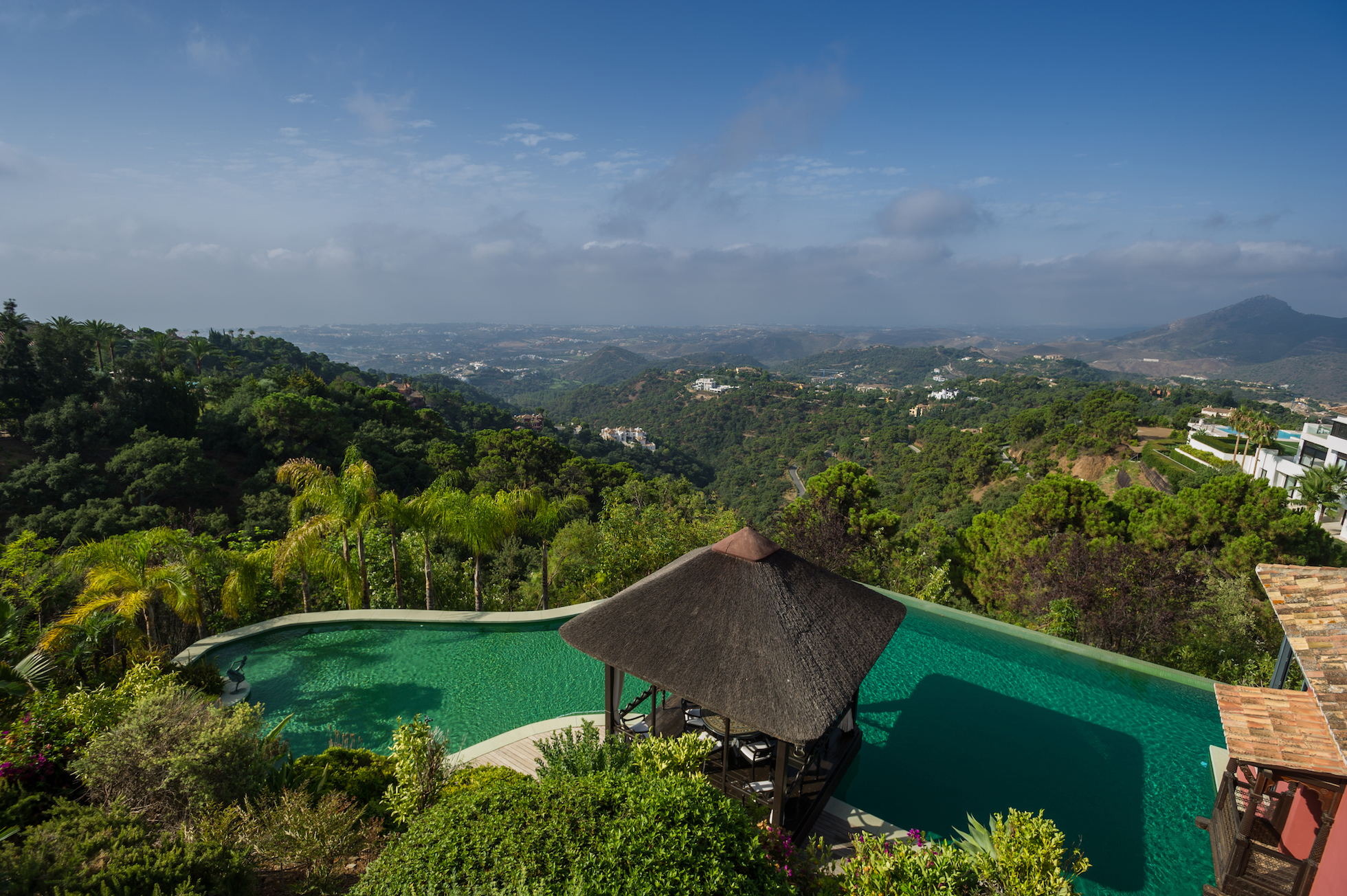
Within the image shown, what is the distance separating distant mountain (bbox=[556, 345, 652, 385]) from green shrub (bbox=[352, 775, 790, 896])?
148 m

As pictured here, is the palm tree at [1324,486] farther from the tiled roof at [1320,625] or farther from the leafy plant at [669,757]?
the leafy plant at [669,757]

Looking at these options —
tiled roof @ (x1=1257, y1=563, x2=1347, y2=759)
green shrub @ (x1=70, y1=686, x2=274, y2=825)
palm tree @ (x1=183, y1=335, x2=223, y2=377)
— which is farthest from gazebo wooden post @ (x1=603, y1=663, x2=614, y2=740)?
palm tree @ (x1=183, y1=335, x2=223, y2=377)

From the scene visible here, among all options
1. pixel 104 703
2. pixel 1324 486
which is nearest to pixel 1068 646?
pixel 104 703

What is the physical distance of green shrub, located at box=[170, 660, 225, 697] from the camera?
6.38m

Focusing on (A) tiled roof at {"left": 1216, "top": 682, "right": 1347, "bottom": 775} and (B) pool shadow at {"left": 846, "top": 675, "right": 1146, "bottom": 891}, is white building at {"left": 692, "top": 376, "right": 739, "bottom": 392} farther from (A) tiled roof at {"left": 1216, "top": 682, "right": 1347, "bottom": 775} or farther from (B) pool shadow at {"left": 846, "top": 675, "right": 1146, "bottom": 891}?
(A) tiled roof at {"left": 1216, "top": 682, "right": 1347, "bottom": 775}

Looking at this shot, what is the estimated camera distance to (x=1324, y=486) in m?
20.2

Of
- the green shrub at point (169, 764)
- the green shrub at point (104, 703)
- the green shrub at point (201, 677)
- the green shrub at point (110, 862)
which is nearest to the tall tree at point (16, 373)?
the green shrub at point (201, 677)

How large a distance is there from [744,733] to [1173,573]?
25.6ft

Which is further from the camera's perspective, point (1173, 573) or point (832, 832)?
point (1173, 573)

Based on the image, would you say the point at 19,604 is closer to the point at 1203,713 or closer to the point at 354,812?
the point at 354,812

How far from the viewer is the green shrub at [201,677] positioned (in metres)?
6.38

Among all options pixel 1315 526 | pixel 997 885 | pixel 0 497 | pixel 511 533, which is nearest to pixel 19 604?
pixel 511 533

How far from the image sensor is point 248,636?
8430 millimetres

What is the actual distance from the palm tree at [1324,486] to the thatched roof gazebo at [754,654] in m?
23.3
